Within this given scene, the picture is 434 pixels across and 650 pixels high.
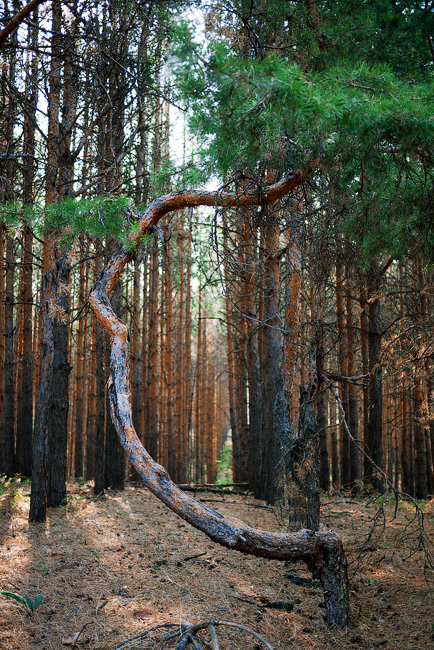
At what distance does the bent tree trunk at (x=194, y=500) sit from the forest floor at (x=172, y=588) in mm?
495

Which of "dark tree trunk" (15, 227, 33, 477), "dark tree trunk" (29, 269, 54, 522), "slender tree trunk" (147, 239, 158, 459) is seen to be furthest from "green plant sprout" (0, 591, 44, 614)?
"slender tree trunk" (147, 239, 158, 459)

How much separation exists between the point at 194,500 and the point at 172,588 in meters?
1.96

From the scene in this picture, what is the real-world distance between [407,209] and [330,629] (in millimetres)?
3907

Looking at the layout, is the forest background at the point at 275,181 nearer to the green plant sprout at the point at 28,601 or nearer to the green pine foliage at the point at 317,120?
the green pine foliage at the point at 317,120

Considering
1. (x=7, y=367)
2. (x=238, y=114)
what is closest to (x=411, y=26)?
(x=238, y=114)

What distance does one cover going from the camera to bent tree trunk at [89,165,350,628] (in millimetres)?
3412

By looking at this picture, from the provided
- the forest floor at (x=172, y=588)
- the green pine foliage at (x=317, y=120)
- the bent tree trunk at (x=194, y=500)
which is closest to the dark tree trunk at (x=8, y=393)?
the forest floor at (x=172, y=588)

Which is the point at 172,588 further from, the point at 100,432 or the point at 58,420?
the point at 100,432

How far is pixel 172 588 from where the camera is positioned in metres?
4.91

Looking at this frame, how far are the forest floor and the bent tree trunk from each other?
0.49 meters

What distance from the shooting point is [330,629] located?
13.0 feet

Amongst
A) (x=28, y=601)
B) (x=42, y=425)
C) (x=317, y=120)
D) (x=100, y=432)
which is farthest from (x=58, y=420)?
(x=317, y=120)

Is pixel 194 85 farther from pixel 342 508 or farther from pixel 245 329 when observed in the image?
pixel 245 329

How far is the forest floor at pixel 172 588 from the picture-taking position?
385cm
